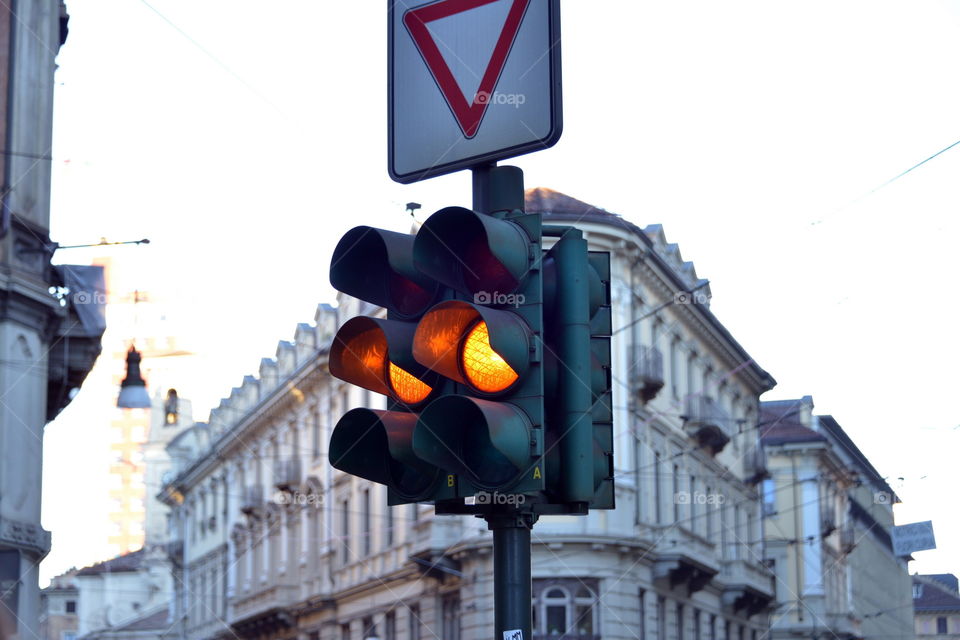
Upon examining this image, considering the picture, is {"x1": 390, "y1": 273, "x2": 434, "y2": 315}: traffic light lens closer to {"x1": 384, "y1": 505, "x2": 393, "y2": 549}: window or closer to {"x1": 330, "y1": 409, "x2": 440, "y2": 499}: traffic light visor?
{"x1": 330, "y1": 409, "x2": 440, "y2": 499}: traffic light visor

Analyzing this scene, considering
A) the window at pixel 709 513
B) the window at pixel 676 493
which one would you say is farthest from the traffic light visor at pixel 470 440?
the window at pixel 709 513

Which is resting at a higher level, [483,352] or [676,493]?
[676,493]

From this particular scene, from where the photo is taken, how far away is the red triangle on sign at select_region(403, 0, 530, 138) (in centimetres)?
436

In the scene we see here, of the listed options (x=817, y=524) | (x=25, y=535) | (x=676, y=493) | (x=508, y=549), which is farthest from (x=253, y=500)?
(x=508, y=549)

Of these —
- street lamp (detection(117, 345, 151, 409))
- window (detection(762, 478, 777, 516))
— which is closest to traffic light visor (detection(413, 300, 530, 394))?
street lamp (detection(117, 345, 151, 409))

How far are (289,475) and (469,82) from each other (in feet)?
146

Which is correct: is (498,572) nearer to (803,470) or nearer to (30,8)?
(30,8)

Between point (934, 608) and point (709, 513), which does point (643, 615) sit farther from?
point (934, 608)

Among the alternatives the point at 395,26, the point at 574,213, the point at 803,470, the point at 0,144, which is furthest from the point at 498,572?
the point at 803,470

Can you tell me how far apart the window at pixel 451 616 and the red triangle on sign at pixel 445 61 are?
3294 centimetres

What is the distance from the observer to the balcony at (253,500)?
173ft

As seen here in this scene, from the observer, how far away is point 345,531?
44438mm

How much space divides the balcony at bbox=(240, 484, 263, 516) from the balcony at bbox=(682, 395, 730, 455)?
678 inches

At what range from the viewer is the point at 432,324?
412 cm
